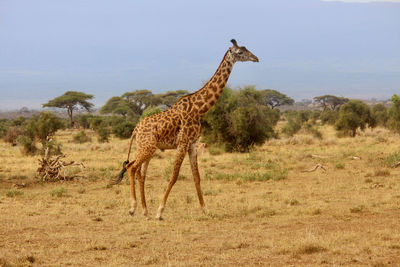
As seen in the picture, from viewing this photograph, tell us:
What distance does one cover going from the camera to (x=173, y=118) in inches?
399

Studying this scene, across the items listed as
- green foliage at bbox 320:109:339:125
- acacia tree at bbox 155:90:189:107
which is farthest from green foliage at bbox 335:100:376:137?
acacia tree at bbox 155:90:189:107

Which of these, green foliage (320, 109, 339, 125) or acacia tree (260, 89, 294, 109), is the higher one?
acacia tree (260, 89, 294, 109)

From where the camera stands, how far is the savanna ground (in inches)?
278

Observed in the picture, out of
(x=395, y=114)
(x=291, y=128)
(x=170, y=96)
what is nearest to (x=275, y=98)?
(x=170, y=96)

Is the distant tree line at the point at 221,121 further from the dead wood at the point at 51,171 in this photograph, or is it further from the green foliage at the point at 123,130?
the dead wood at the point at 51,171

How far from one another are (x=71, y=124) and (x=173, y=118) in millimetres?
57521

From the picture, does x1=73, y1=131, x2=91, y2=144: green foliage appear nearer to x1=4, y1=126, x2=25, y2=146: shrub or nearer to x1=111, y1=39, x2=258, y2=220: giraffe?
x1=4, y1=126, x2=25, y2=146: shrub

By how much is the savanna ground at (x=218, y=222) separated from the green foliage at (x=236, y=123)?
8.93 meters

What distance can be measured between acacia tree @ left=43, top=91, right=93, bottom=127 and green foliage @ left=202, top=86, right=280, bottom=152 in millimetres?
38917

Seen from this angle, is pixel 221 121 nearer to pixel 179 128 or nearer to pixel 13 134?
pixel 179 128

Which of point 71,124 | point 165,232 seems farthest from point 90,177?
point 71,124

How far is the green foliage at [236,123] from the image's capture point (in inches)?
1053

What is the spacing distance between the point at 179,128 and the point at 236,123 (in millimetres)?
16574

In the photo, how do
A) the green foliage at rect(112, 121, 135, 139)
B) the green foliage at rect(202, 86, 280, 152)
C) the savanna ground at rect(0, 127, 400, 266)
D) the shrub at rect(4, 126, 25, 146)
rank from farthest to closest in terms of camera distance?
the green foliage at rect(112, 121, 135, 139), the shrub at rect(4, 126, 25, 146), the green foliage at rect(202, 86, 280, 152), the savanna ground at rect(0, 127, 400, 266)
